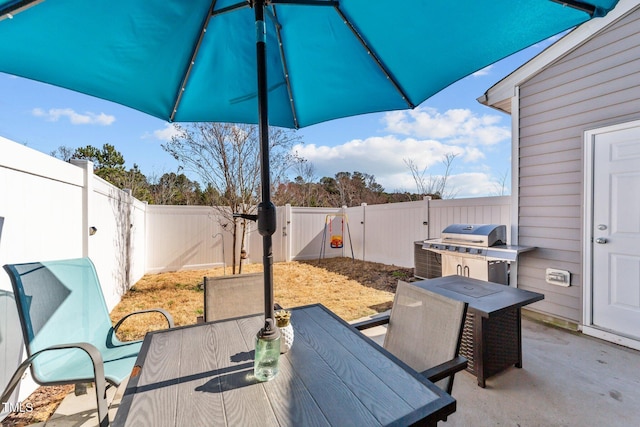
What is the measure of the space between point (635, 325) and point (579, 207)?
126cm

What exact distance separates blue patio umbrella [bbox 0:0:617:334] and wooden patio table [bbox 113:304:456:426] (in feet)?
0.92

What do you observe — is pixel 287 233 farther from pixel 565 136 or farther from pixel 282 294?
pixel 565 136

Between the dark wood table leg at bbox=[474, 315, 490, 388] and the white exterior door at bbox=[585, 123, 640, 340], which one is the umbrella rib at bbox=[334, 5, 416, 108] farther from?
the white exterior door at bbox=[585, 123, 640, 340]

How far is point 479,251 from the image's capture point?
3420 mm

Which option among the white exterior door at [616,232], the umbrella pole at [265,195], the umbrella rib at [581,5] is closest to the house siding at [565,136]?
the white exterior door at [616,232]

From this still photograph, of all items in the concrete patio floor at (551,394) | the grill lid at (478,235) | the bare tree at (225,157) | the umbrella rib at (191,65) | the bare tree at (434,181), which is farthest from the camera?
the bare tree at (434,181)

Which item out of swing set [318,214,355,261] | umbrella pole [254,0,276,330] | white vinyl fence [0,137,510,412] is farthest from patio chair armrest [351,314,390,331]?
swing set [318,214,355,261]

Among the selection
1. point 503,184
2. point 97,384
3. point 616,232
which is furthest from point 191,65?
point 503,184

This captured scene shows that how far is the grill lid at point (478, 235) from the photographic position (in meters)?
3.47

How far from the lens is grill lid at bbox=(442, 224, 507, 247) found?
347cm

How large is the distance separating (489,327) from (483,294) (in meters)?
0.27

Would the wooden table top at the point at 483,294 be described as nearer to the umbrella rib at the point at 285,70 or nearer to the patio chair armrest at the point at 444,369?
the patio chair armrest at the point at 444,369

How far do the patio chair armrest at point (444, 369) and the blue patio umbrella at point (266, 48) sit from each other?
746mm

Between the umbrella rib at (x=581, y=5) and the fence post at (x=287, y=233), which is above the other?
the umbrella rib at (x=581, y=5)
